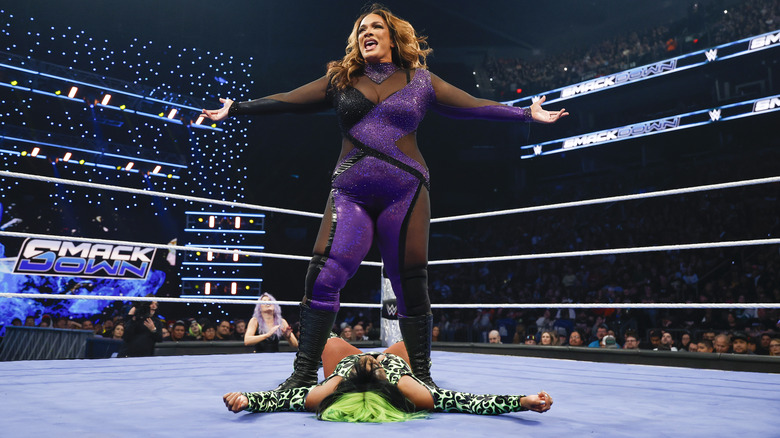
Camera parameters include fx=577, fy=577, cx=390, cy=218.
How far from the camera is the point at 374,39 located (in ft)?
5.55

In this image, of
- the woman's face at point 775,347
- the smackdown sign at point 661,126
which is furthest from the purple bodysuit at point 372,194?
the smackdown sign at point 661,126

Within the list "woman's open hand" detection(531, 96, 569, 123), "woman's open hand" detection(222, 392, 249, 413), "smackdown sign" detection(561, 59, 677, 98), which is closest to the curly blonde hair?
"woman's open hand" detection(531, 96, 569, 123)

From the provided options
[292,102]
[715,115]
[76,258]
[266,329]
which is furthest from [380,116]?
[715,115]

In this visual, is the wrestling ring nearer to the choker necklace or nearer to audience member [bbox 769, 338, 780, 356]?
the choker necklace

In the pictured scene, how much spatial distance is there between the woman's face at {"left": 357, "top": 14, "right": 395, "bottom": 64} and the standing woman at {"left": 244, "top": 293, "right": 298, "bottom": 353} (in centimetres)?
229

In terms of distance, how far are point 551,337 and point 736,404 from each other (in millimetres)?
4690

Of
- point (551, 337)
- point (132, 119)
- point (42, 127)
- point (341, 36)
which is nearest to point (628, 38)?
point (341, 36)

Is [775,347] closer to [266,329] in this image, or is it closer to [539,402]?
[266,329]

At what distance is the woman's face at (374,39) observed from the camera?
1.69 m

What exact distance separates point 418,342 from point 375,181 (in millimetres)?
468

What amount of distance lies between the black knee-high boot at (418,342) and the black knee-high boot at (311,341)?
0.71 ft

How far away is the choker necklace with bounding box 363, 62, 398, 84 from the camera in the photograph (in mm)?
1681

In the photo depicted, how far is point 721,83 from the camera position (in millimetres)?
10094

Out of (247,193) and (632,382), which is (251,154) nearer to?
(247,193)
